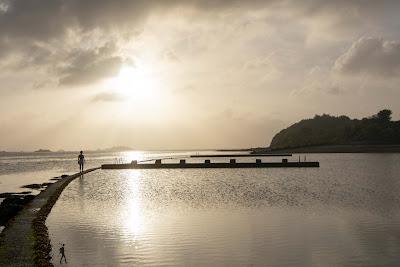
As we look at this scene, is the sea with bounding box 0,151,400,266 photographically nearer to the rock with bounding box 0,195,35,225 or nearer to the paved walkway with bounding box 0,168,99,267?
the paved walkway with bounding box 0,168,99,267

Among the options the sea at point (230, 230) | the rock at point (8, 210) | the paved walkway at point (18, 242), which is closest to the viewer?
the paved walkway at point (18, 242)

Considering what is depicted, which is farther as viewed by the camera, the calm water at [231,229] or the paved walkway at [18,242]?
the calm water at [231,229]

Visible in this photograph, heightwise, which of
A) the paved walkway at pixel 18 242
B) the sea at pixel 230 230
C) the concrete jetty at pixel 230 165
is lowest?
the sea at pixel 230 230

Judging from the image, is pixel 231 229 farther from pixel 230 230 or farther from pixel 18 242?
pixel 18 242

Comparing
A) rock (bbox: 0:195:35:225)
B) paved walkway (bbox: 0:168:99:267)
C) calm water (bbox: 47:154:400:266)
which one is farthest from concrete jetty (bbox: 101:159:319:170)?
paved walkway (bbox: 0:168:99:267)

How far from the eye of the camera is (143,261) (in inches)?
746

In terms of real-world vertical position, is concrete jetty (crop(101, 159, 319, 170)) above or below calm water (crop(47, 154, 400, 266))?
above

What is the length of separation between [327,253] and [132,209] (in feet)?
59.7

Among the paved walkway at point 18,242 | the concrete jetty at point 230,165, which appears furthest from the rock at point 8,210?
the concrete jetty at point 230,165

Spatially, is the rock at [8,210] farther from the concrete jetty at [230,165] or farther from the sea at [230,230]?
the concrete jetty at [230,165]

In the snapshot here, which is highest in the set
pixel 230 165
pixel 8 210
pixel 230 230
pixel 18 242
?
pixel 230 165

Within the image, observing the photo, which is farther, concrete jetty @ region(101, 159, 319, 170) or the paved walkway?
concrete jetty @ region(101, 159, 319, 170)

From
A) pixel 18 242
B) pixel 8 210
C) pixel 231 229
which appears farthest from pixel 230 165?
pixel 18 242

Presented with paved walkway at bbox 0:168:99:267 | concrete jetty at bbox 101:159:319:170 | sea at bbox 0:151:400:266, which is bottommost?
sea at bbox 0:151:400:266
